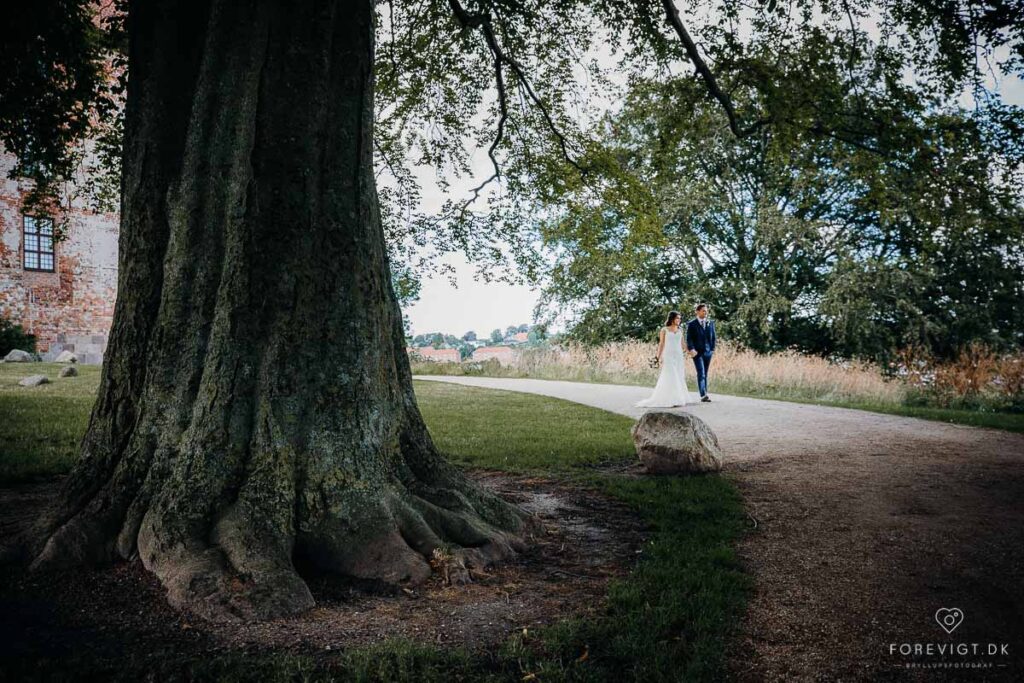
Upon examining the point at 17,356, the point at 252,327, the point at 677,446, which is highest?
the point at 252,327

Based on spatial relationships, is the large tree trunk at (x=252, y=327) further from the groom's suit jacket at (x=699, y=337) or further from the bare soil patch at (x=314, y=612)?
the groom's suit jacket at (x=699, y=337)

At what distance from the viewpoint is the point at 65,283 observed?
2741cm

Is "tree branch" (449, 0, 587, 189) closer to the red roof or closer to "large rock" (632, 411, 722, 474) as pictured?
"large rock" (632, 411, 722, 474)

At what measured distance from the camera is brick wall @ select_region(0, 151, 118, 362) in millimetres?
26281

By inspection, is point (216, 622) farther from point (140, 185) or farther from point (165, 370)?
point (140, 185)

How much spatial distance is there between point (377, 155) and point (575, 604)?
27.6ft

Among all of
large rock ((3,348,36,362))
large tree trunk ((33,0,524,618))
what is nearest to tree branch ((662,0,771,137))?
large tree trunk ((33,0,524,618))

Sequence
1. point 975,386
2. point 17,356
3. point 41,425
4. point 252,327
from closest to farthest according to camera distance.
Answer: point 252,327 → point 41,425 → point 975,386 → point 17,356

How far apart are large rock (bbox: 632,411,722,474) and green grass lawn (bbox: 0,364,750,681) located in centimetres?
28

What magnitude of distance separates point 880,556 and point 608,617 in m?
2.26

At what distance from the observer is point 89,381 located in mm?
16453

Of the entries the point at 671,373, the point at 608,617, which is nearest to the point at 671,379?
the point at 671,373

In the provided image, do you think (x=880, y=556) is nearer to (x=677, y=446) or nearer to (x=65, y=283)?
(x=677, y=446)

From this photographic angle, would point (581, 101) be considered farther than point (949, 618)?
Yes
